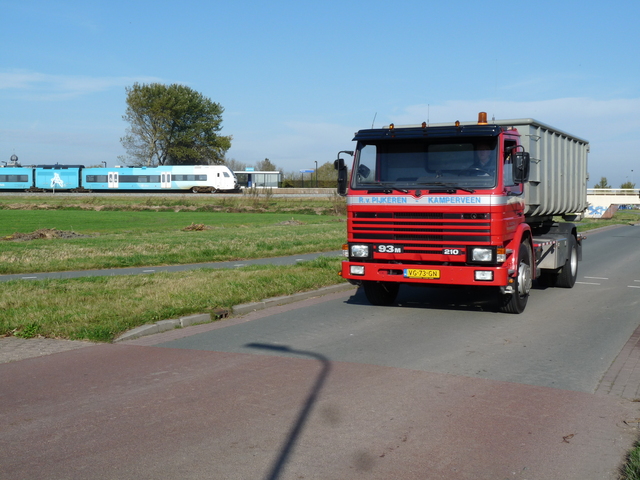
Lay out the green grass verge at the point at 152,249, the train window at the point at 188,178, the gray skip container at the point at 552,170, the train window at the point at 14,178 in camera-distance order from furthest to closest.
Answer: the train window at the point at 14,178
the train window at the point at 188,178
the green grass verge at the point at 152,249
the gray skip container at the point at 552,170

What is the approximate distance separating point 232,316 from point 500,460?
640 centimetres

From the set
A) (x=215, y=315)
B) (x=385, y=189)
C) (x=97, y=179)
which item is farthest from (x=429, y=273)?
(x=97, y=179)

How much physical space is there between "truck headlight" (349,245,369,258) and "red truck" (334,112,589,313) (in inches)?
0.6

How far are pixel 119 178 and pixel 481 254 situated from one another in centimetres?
7671

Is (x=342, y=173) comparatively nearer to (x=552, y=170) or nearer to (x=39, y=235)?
(x=552, y=170)

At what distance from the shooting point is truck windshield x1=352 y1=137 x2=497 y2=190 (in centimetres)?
990

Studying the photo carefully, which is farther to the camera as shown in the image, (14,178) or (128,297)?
(14,178)

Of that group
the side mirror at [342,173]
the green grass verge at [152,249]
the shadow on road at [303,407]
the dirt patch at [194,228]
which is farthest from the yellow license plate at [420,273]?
the dirt patch at [194,228]

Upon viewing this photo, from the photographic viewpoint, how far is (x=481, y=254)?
31.9ft

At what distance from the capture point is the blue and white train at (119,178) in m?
79.6

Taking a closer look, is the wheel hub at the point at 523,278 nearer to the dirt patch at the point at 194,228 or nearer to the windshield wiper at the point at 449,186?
the windshield wiper at the point at 449,186

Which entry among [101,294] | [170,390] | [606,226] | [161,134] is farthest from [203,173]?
[170,390]

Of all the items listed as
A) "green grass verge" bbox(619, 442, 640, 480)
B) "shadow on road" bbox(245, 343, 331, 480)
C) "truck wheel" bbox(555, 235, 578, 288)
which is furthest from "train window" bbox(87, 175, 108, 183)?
"green grass verge" bbox(619, 442, 640, 480)

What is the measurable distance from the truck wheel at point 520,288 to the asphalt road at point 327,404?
528 millimetres
